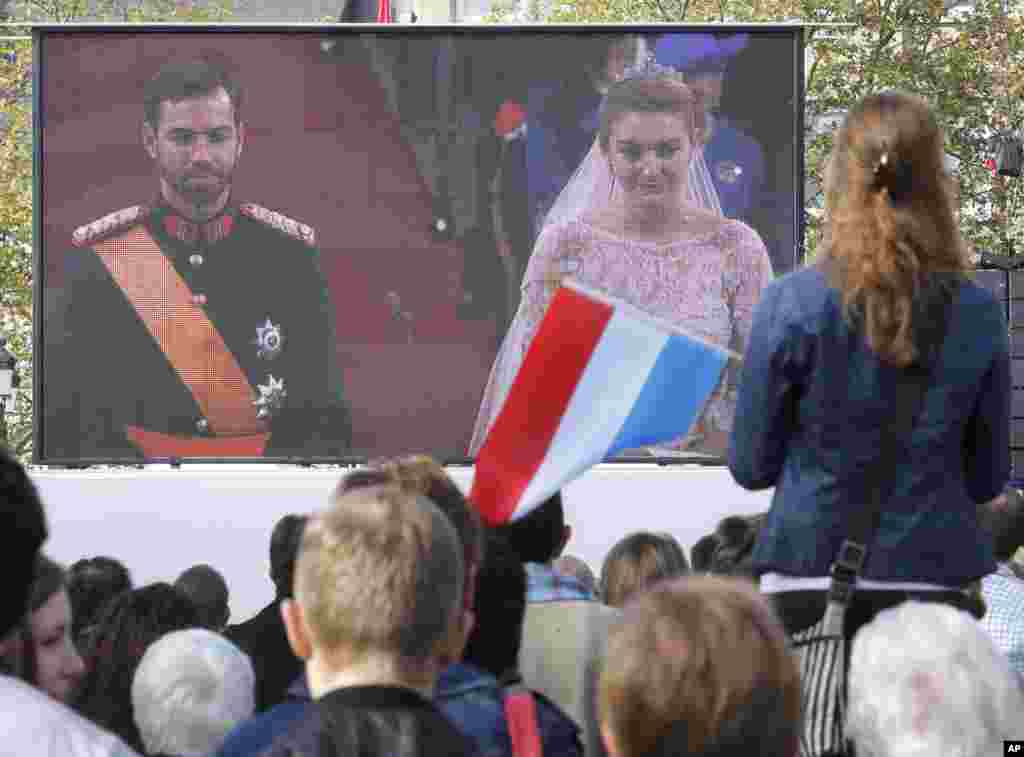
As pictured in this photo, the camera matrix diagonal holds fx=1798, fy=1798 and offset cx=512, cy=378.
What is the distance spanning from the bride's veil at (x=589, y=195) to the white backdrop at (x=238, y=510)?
548 mm

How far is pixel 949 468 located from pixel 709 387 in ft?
2.18

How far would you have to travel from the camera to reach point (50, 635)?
11.1ft

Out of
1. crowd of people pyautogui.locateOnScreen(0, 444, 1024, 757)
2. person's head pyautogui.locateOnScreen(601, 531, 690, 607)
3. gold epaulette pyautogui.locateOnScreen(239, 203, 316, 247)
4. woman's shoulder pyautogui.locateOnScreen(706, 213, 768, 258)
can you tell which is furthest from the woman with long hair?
gold epaulette pyautogui.locateOnScreen(239, 203, 316, 247)

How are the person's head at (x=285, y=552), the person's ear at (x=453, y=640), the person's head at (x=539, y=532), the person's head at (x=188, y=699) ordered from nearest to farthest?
the person's ear at (x=453, y=640), the person's head at (x=188, y=699), the person's head at (x=539, y=532), the person's head at (x=285, y=552)

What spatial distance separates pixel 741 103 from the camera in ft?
36.7

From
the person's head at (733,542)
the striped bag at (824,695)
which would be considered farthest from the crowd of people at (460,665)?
the person's head at (733,542)

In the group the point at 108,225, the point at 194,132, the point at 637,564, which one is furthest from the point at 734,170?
the point at 637,564

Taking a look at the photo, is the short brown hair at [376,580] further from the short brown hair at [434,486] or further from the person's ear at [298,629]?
the short brown hair at [434,486]

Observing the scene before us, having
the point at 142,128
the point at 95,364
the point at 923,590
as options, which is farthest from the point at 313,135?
the point at 923,590

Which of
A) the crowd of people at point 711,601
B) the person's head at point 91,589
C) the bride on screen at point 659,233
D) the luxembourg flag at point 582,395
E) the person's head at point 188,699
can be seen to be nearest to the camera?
the crowd of people at point 711,601

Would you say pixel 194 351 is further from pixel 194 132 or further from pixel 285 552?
pixel 285 552

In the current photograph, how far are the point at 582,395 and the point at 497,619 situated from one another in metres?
0.57

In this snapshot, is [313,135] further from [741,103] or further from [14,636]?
[14,636]

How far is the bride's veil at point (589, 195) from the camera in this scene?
1104 cm
